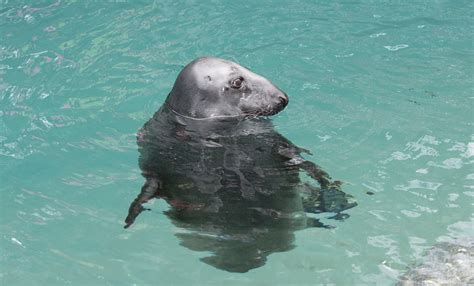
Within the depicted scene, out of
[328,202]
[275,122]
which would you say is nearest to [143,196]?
[328,202]

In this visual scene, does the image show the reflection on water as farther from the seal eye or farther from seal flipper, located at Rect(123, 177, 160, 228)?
the seal eye

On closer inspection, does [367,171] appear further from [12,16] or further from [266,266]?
[12,16]

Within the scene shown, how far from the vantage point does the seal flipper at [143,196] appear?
511 centimetres

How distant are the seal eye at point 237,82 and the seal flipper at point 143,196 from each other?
123cm

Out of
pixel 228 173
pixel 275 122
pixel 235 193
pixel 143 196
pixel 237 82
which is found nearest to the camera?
pixel 143 196

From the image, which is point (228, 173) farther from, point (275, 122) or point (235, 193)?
point (275, 122)

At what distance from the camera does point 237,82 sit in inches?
251

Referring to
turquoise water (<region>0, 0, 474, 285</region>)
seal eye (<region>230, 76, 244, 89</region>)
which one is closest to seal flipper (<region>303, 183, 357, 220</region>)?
turquoise water (<region>0, 0, 474, 285</region>)

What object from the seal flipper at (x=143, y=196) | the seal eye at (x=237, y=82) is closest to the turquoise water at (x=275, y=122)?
the seal flipper at (x=143, y=196)

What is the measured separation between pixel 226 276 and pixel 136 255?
32.6 inches

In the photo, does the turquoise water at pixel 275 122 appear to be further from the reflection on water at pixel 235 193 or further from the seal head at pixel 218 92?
the seal head at pixel 218 92

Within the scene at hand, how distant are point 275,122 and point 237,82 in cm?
116

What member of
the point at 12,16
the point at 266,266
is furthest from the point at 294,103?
the point at 12,16

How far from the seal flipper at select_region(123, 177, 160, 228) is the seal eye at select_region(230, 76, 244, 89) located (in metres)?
1.23
